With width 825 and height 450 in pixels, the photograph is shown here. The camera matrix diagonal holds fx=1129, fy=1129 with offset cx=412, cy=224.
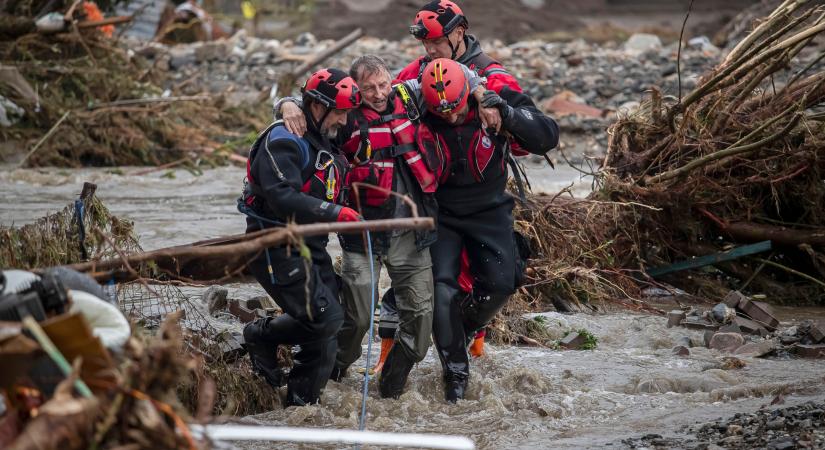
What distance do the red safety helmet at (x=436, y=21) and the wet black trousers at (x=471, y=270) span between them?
1011 mm

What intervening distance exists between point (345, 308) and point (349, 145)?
908 mm

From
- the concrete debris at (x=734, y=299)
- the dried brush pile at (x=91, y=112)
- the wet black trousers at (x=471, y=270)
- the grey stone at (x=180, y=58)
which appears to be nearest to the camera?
the wet black trousers at (x=471, y=270)

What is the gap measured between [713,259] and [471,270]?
3449mm

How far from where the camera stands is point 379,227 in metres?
4.07

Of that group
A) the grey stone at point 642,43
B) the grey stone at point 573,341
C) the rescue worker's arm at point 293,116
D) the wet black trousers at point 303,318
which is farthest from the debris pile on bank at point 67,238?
the grey stone at point 642,43

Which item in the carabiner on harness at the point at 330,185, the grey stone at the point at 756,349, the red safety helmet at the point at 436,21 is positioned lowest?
the grey stone at the point at 756,349

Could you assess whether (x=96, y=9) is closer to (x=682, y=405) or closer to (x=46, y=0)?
(x=46, y=0)

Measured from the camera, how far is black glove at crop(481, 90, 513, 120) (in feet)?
19.6

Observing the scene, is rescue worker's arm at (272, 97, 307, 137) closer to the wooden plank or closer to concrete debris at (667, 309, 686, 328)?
concrete debris at (667, 309, 686, 328)

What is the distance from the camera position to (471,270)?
6434mm

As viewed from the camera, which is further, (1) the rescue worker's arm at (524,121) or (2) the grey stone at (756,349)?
(2) the grey stone at (756,349)

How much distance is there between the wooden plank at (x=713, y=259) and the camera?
904 cm

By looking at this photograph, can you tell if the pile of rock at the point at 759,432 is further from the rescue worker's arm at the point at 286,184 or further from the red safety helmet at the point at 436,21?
the red safety helmet at the point at 436,21

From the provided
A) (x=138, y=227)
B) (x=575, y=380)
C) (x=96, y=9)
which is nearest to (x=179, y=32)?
(x=96, y=9)
